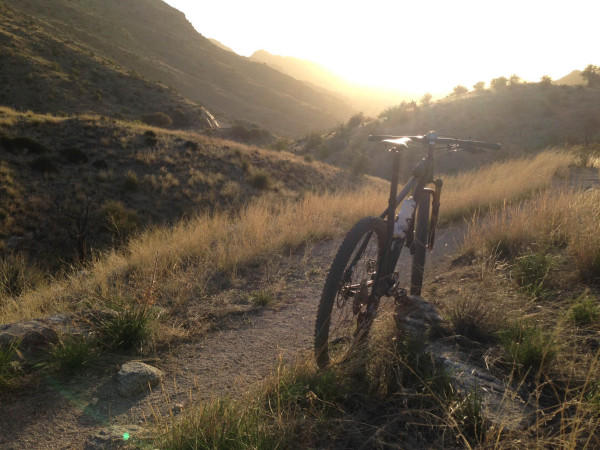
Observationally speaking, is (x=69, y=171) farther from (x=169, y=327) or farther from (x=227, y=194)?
(x=169, y=327)

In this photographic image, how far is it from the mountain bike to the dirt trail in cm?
33

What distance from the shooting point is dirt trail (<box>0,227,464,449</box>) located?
218cm

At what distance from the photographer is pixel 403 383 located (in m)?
2.30

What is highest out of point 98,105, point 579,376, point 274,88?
point 274,88

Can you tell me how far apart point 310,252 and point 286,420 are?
4.10 metres

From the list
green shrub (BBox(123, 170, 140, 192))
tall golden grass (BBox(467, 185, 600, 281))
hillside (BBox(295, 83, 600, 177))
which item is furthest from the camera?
hillside (BBox(295, 83, 600, 177))

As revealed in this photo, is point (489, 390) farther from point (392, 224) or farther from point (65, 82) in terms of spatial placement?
point (65, 82)

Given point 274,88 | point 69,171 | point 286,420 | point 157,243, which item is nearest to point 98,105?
point 69,171

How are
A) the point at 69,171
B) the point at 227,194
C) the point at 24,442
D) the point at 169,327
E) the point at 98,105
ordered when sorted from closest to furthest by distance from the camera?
the point at 24,442 → the point at 169,327 → the point at 69,171 → the point at 227,194 → the point at 98,105

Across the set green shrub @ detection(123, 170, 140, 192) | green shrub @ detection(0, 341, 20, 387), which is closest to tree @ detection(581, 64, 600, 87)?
green shrub @ detection(123, 170, 140, 192)

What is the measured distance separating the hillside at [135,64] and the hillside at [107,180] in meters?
12.7

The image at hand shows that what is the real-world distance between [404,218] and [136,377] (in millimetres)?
2208

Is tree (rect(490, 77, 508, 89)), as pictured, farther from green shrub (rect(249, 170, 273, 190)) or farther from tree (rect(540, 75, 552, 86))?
green shrub (rect(249, 170, 273, 190))

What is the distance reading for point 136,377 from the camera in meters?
2.61
